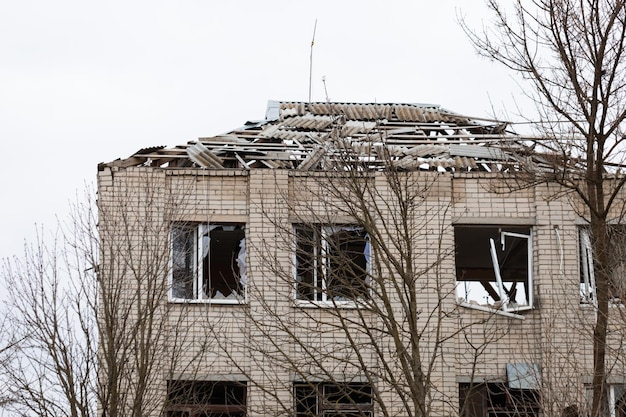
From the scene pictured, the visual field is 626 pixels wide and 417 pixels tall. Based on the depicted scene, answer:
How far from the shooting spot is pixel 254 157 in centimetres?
2128

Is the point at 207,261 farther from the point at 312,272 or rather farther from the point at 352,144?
the point at 352,144

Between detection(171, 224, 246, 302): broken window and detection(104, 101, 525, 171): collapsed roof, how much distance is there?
1.20 m

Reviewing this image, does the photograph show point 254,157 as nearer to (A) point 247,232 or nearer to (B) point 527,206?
(A) point 247,232

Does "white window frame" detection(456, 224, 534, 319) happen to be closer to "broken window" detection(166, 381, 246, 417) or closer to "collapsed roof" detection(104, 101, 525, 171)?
"collapsed roof" detection(104, 101, 525, 171)

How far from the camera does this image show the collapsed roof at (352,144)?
21.0 meters

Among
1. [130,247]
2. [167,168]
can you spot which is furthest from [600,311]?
[167,168]

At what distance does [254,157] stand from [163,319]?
4204 millimetres

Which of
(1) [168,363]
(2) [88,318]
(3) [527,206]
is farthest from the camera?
(3) [527,206]

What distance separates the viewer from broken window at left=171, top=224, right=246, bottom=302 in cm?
2023

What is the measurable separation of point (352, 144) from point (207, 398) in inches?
189

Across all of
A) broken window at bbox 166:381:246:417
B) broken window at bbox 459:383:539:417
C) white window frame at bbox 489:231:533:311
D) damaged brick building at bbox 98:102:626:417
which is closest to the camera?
broken window at bbox 166:381:246:417

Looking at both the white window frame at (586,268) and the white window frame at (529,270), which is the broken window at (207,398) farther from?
the white window frame at (586,268)

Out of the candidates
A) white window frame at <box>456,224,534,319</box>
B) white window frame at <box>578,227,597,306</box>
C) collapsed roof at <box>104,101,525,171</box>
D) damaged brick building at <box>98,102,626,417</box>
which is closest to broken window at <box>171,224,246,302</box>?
damaged brick building at <box>98,102,626,417</box>

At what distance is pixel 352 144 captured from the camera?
1981 centimetres
